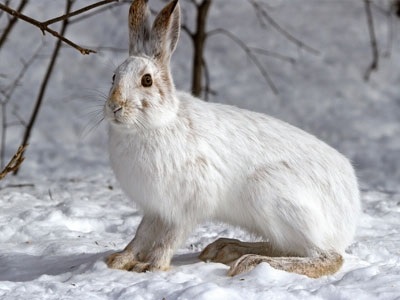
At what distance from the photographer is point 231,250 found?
157 inches

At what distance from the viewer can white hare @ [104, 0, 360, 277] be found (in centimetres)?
372

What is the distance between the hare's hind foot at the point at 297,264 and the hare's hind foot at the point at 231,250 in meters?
0.17

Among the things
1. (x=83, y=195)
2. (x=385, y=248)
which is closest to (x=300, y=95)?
(x=83, y=195)

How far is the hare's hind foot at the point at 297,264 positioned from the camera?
12.2 feet

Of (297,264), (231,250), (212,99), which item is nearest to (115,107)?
(231,250)

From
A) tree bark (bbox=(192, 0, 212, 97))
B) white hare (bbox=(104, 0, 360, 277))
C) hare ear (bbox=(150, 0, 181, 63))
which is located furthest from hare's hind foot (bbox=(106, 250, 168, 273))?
tree bark (bbox=(192, 0, 212, 97))

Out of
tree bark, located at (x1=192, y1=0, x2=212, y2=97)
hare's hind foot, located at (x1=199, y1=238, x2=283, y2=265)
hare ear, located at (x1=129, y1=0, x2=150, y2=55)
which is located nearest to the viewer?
hare ear, located at (x1=129, y1=0, x2=150, y2=55)

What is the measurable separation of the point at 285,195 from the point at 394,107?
15.9ft

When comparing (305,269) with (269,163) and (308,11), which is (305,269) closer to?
(269,163)

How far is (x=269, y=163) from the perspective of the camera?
3.86 meters

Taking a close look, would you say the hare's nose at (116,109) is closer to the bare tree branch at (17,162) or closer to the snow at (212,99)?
the bare tree branch at (17,162)

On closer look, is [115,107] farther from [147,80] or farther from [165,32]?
[165,32]

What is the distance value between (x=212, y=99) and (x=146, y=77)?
5.04m

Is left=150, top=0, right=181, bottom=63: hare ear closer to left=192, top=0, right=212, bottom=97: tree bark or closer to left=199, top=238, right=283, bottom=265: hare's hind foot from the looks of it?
left=199, top=238, right=283, bottom=265: hare's hind foot
